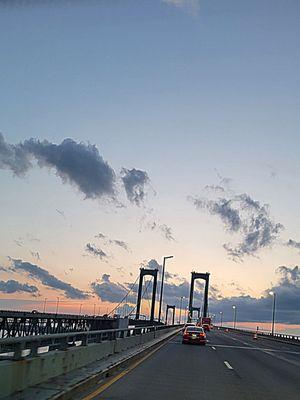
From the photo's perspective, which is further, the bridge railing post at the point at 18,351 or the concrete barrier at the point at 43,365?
the bridge railing post at the point at 18,351

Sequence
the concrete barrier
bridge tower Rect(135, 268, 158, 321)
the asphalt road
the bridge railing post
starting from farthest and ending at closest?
bridge tower Rect(135, 268, 158, 321), the asphalt road, the bridge railing post, the concrete barrier

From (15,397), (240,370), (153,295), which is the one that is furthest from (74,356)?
(153,295)

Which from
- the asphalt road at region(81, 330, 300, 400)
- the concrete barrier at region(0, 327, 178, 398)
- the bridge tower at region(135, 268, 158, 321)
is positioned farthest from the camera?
the bridge tower at region(135, 268, 158, 321)

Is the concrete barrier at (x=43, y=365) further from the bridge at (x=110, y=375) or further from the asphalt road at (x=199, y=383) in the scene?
the asphalt road at (x=199, y=383)

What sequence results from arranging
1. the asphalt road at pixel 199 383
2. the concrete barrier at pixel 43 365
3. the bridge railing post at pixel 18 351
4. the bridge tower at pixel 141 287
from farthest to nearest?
1. the bridge tower at pixel 141 287
2. the asphalt road at pixel 199 383
3. the bridge railing post at pixel 18 351
4. the concrete barrier at pixel 43 365

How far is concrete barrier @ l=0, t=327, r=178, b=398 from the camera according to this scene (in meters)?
8.86

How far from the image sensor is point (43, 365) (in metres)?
10.8

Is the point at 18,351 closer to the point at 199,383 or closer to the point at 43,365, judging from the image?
the point at 43,365

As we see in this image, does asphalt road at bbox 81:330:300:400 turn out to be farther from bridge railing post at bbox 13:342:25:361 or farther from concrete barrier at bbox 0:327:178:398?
bridge railing post at bbox 13:342:25:361

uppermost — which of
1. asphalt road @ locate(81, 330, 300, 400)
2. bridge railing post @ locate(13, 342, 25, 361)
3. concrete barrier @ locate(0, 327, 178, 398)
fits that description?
bridge railing post @ locate(13, 342, 25, 361)

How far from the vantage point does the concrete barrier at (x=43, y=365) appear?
8.86 meters

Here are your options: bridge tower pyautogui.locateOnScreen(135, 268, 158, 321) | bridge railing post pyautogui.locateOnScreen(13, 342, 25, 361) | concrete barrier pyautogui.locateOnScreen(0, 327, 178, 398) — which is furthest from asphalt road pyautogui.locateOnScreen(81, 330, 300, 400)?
bridge tower pyautogui.locateOnScreen(135, 268, 158, 321)

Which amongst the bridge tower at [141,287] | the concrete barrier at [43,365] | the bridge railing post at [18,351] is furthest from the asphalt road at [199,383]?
the bridge tower at [141,287]

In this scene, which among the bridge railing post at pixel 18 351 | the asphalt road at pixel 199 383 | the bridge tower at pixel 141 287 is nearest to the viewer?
the bridge railing post at pixel 18 351
